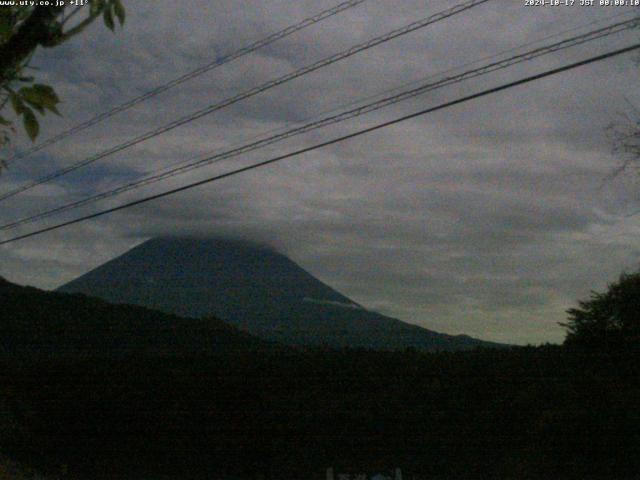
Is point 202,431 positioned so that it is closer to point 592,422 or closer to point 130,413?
point 130,413

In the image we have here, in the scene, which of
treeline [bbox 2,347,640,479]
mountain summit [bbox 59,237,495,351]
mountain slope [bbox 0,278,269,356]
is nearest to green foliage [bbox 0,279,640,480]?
treeline [bbox 2,347,640,479]

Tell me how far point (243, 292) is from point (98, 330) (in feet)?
31.2

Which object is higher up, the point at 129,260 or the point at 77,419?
the point at 129,260

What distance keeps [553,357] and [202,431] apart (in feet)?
18.4

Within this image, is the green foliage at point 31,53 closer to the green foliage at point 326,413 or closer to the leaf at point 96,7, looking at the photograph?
the leaf at point 96,7

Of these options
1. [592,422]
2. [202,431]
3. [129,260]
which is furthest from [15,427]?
[129,260]

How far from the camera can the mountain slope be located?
15.6 metres

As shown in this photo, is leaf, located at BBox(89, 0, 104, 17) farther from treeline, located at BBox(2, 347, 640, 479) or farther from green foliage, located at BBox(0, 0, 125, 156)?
treeline, located at BBox(2, 347, 640, 479)

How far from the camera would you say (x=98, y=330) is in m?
17.0

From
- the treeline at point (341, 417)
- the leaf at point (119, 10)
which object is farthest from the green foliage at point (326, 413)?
the leaf at point (119, 10)

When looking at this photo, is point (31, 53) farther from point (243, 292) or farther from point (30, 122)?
point (243, 292)

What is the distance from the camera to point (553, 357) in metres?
10.9

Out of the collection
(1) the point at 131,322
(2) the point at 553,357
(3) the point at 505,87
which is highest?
(3) the point at 505,87

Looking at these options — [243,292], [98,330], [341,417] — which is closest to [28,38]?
[341,417]
